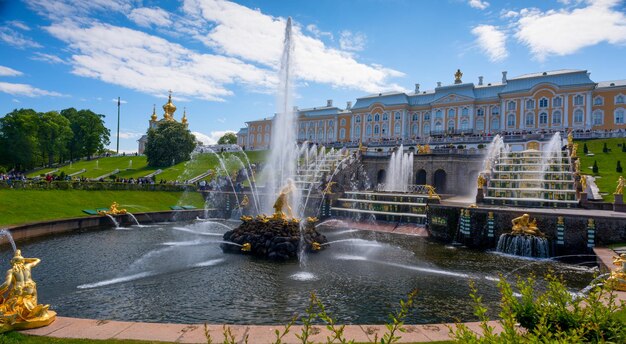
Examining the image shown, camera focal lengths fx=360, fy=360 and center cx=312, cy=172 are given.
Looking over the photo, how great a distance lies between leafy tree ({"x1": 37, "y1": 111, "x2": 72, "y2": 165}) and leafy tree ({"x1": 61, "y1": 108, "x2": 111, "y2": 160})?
5359 mm

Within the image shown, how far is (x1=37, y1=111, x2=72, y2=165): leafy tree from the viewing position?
59.8 m

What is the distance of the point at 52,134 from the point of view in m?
61.8

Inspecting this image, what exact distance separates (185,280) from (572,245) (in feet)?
64.2

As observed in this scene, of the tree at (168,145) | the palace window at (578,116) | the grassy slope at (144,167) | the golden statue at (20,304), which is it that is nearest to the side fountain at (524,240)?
the golden statue at (20,304)

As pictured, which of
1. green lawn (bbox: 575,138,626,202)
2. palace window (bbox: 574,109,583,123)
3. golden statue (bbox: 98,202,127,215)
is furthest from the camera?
palace window (bbox: 574,109,583,123)

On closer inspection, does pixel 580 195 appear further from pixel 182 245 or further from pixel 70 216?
pixel 70 216

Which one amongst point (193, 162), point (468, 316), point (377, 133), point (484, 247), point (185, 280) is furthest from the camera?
point (377, 133)

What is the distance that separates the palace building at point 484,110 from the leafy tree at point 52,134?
53.0 m

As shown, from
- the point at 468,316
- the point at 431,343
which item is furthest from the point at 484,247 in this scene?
the point at 431,343

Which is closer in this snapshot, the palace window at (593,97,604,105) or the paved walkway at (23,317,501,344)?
the paved walkway at (23,317,501,344)

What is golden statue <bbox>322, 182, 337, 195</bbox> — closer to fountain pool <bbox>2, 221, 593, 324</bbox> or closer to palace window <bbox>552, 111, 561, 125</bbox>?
fountain pool <bbox>2, 221, 593, 324</bbox>

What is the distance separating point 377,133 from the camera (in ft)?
260

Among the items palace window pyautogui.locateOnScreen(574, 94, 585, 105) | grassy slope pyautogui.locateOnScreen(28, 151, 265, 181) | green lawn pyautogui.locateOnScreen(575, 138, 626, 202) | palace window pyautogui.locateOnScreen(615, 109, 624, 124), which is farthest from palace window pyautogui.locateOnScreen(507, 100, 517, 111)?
grassy slope pyautogui.locateOnScreen(28, 151, 265, 181)

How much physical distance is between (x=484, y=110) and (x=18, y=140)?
256 ft
